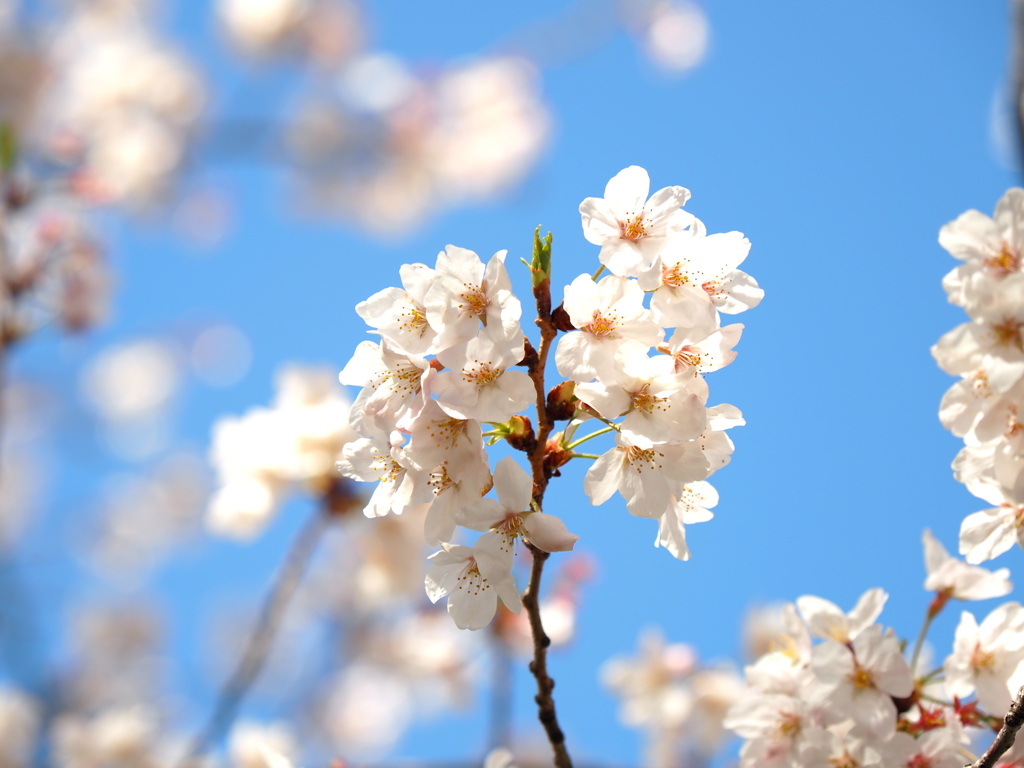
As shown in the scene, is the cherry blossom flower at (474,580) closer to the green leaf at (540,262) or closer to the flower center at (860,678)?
the green leaf at (540,262)

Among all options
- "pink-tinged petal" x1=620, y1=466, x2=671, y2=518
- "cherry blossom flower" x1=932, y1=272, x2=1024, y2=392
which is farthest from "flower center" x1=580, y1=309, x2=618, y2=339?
"cherry blossom flower" x1=932, y1=272, x2=1024, y2=392

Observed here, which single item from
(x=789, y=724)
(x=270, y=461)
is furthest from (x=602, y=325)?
(x=270, y=461)

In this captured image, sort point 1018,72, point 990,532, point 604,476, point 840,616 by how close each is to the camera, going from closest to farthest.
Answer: point 604,476, point 990,532, point 840,616, point 1018,72

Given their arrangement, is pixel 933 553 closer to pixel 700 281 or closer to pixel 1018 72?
pixel 700 281

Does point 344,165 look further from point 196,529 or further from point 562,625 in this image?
point 562,625

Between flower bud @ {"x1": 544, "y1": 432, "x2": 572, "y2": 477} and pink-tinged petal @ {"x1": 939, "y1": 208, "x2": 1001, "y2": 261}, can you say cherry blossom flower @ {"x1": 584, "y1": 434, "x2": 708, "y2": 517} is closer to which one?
flower bud @ {"x1": 544, "y1": 432, "x2": 572, "y2": 477}

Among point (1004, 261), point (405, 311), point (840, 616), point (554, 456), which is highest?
point (405, 311)

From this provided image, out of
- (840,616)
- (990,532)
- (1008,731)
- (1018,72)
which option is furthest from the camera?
(1018,72)

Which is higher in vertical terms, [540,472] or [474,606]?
[540,472]
